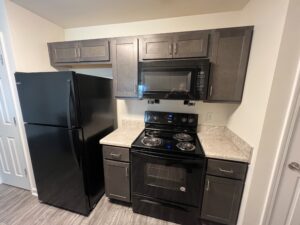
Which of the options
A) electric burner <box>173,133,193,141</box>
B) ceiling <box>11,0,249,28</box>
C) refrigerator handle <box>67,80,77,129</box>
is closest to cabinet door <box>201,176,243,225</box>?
electric burner <box>173,133,193,141</box>

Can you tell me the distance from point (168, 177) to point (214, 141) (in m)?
0.74

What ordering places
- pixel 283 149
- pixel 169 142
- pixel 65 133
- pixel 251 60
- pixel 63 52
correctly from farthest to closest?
pixel 63 52 < pixel 169 142 < pixel 65 133 < pixel 251 60 < pixel 283 149

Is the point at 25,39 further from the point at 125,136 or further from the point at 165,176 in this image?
the point at 165,176

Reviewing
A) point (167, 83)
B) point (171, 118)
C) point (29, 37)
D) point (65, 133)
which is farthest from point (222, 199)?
point (29, 37)

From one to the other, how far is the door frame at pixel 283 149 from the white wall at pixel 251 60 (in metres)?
0.06

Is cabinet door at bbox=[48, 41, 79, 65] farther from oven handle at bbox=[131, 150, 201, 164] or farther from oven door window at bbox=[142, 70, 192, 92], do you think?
oven handle at bbox=[131, 150, 201, 164]

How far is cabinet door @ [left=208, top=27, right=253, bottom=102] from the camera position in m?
1.34

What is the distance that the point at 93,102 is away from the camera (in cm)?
159

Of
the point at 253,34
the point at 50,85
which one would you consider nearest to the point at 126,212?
the point at 50,85

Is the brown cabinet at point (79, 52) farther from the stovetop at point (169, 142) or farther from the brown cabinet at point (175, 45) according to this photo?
the stovetop at point (169, 142)

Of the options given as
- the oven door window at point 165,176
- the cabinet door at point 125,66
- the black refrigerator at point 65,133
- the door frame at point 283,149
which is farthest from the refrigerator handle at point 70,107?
the door frame at point 283,149

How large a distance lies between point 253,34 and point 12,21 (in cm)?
264

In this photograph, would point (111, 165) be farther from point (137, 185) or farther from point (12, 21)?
point (12, 21)

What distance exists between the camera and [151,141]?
1.63 meters
